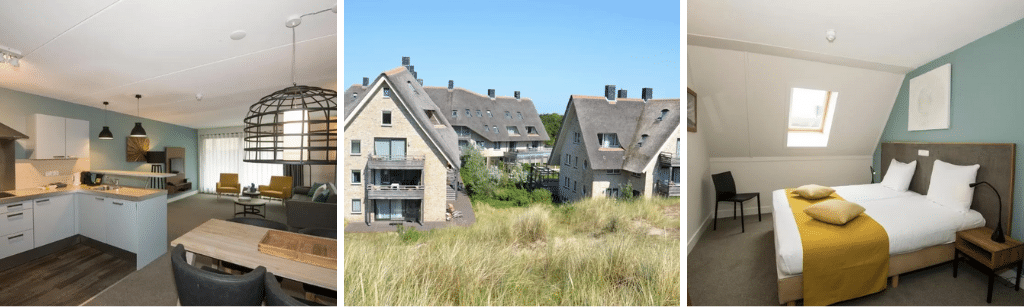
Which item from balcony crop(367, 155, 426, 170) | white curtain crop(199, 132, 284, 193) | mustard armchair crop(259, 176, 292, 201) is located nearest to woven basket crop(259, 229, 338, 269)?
balcony crop(367, 155, 426, 170)

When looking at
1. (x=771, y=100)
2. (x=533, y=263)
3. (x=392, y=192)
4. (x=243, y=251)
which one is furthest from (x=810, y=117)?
(x=243, y=251)

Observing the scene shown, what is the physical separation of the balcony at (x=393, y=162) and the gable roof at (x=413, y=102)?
0.10 m

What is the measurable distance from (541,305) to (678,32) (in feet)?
4.13

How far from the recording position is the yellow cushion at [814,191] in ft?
4.30

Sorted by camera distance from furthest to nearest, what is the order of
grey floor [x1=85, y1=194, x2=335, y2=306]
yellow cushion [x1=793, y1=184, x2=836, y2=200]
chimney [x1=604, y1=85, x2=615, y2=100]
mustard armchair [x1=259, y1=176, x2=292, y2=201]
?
1. mustard armchair [x1=259, y1=176, x2=292, y2=201]
2. grey floor [x1=85, y1=194, x2=335, y2=306]
3. chimney [x1=604, y1=85, x2=615, y2=100]
4. yellow cushion [x1=793, y1=184, x2=836, y2=200]

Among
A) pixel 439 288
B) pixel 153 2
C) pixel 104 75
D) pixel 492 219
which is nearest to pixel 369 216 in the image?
pixel 439 288

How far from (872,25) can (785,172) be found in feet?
1.97

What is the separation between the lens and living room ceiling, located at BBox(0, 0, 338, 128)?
2086 millimetres

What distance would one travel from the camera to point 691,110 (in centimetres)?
143

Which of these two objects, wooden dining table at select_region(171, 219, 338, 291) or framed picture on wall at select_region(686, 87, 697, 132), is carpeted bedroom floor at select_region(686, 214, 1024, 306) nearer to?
framed picture on wall at select_region(686, 87, 697, 132)

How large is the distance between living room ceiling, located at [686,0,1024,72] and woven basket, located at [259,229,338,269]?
6.91ft

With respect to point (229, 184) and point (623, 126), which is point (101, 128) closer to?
point (229, 184)

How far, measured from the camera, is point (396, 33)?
1.52 metres

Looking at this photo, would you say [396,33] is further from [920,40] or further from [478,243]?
[920,40]
